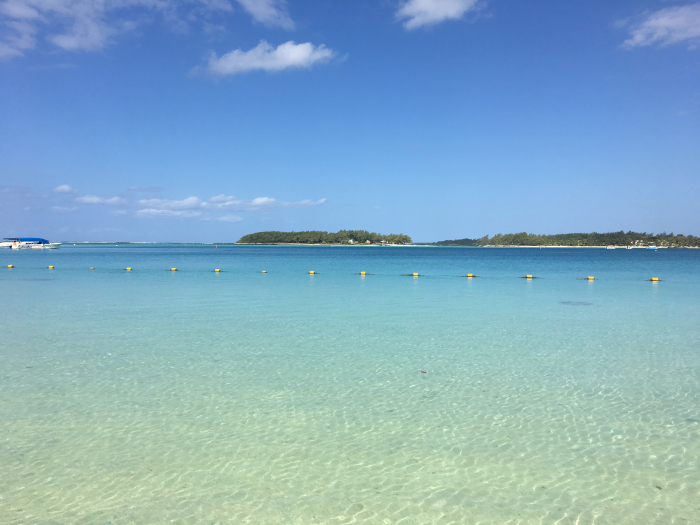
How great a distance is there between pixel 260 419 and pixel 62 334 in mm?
8026

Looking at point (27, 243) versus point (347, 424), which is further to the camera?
point (27, 243)

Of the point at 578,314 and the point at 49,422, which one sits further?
the point at 578,314

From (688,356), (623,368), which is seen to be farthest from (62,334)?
(688,356)

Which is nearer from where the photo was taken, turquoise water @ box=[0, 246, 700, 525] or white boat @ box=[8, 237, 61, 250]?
turquoise water @ box=[0, 246, 700, 525]

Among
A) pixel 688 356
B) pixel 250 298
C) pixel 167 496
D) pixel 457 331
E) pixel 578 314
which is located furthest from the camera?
Answer: pixel 250 298

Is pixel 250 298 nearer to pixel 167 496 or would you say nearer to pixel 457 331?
pixel 457 331

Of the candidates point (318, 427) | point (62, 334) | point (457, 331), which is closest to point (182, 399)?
point (318, 427)

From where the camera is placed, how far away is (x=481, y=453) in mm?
5199

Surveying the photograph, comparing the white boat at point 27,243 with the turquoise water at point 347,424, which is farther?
the white boat at point 27,243

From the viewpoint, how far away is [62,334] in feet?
37.8

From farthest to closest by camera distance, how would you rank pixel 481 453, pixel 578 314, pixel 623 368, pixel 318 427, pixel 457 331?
pixel 578 314, pixel 457 331, pixel 623 368, pixel 318 427, pixel 481 453

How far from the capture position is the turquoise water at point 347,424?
13.9ft

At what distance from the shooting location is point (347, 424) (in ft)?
19.6

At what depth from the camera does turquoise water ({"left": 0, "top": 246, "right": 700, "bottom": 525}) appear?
4227 millimetres
